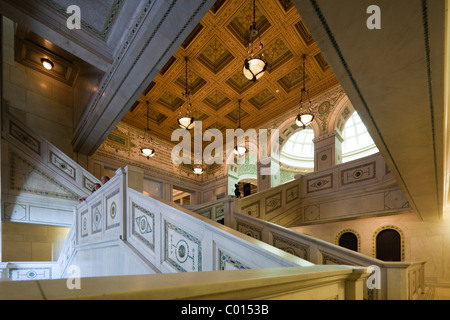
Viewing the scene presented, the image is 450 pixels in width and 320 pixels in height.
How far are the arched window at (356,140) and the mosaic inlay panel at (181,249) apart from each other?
15.7 meters

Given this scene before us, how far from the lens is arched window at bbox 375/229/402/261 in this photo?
25.0ft

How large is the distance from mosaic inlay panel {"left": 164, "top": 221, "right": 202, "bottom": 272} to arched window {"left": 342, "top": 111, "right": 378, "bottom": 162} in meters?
15.7

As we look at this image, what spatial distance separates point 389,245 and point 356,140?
1022 centimetres

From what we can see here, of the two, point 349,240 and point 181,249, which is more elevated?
point 181,249

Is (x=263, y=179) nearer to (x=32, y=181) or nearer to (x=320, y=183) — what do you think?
(x=320, y=183)

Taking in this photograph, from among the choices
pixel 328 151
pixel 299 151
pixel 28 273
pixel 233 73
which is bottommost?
pixel 28 273

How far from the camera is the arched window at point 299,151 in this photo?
16.6m

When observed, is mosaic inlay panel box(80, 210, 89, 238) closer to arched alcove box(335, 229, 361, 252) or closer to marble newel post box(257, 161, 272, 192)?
marble newel post box(257, 161, 272, 192)

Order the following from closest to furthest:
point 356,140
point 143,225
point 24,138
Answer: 1. point 143,225
2. point 24,138
3. point 356,140

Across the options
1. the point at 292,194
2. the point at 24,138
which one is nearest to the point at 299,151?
the point at 292,194

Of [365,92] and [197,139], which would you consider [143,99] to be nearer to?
[197,139]

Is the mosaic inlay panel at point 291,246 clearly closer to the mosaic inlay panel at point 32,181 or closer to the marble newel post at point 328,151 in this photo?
the marble newel post at point 328,151

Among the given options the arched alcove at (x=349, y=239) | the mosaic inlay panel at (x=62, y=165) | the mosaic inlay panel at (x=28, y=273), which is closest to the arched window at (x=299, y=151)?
the arched alcove at (x=349, y=239)

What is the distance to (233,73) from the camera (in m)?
9.43
